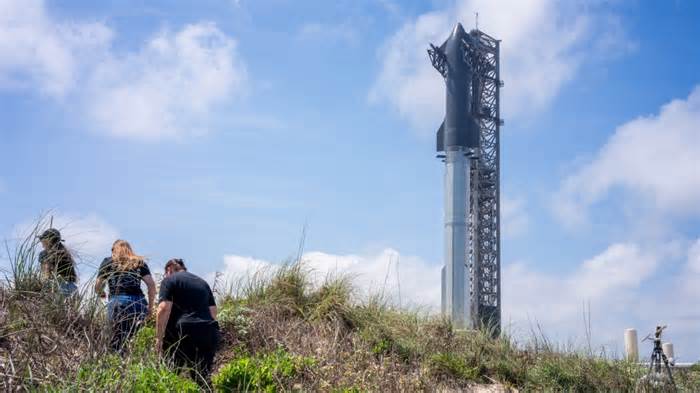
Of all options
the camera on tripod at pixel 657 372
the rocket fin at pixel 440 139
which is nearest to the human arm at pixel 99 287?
the camera on tripod at pixel 657 372

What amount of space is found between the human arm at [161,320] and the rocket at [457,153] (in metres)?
31.6

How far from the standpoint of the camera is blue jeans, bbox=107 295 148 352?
8.00m

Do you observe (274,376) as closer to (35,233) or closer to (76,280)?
(76,280)

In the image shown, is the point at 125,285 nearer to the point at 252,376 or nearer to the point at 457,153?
the point at 252,376

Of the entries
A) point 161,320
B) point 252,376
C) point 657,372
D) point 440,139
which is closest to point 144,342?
point 161,320

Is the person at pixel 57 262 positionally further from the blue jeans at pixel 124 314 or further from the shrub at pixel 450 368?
the shrub at pixel 450 368

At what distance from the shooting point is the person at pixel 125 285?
8336 millimetres

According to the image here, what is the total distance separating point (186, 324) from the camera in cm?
809

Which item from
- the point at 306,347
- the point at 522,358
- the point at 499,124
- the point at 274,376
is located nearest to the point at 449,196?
the point at 499,124

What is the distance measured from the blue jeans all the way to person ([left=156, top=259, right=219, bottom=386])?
0.34 m

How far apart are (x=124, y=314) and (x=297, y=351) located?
104 inches

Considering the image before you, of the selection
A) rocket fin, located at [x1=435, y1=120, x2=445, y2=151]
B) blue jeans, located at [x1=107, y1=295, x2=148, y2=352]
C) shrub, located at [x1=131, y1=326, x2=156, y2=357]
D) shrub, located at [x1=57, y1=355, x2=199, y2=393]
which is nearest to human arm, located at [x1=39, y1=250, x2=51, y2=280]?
blue jeans, located at [x1=107, y1=295, x2=148, y2=352]

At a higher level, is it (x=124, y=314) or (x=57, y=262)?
(x=57, y=262)

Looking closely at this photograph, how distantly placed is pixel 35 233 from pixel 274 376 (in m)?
3.43
